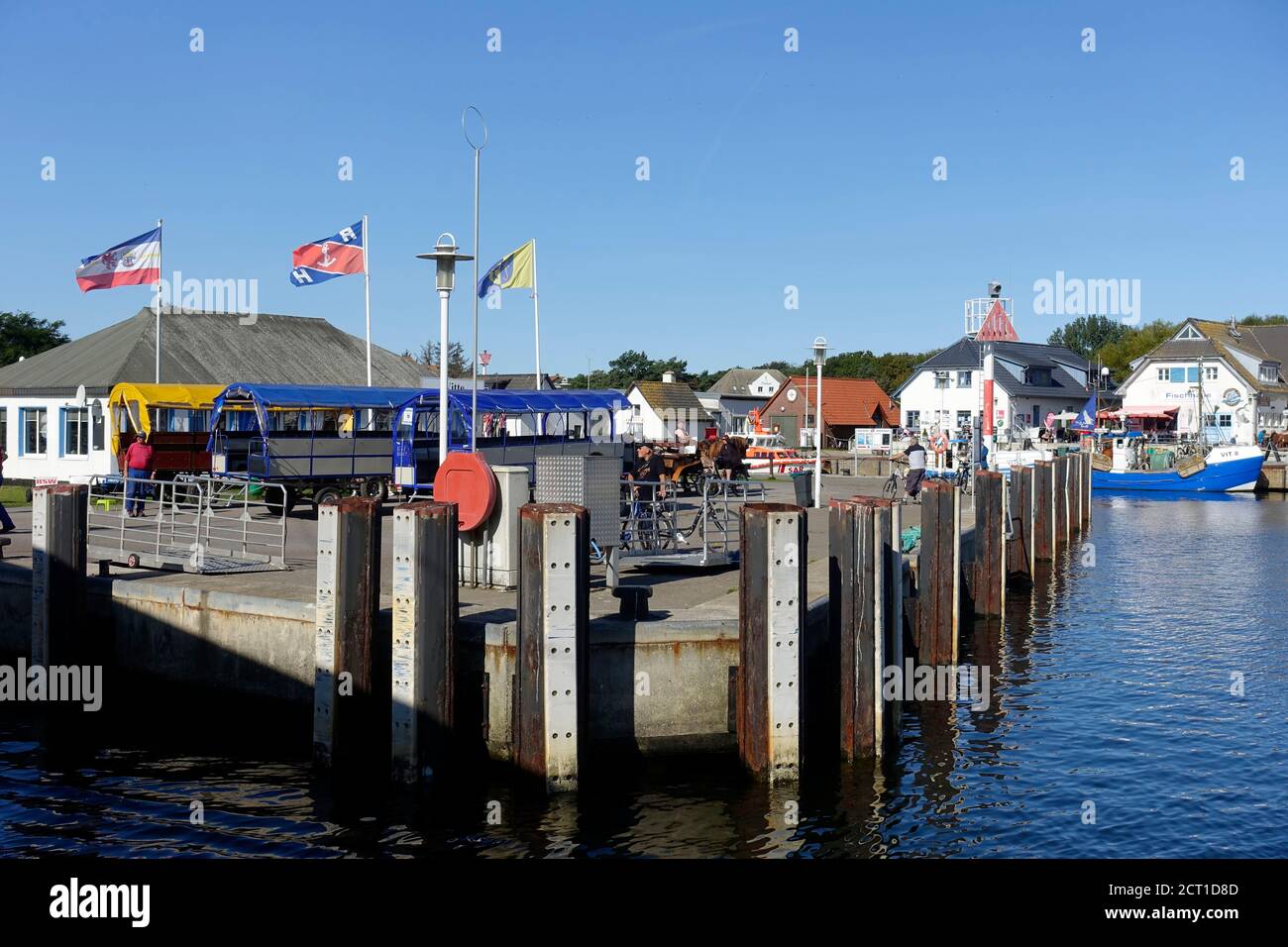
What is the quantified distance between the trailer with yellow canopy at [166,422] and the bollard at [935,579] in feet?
59.8

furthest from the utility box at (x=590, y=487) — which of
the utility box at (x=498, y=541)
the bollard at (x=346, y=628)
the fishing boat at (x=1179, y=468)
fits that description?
the fishing boat at (x=1179, y=468)

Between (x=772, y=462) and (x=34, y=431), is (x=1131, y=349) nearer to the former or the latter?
(x=772, y=462)

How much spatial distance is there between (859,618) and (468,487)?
478 centimetres

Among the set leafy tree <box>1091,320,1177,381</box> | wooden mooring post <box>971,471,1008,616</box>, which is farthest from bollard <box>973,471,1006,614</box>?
leafy tree <box>1091,320,1177,381</box>

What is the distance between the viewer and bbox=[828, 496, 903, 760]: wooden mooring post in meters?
12.9

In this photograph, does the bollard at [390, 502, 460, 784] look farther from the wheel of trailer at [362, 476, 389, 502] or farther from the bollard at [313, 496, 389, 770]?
the wheel of trailer at [362, 476, 389, 502]

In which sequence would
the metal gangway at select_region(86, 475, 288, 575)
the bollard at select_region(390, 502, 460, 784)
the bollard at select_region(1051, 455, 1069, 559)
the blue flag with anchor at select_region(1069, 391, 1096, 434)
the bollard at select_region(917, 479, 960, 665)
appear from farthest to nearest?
1. the blue flag with anchor at select_region(1069, 391, 1096, 434)
2. the bollard at select_region(1051, 455, 1069, 559)
3. the bollard at select_region(917, 479, 960, 665)
4. the metal gangway at select_region(86, 475, 288, 575)
5. the bollard at select_region(390, 502, 460, 784)

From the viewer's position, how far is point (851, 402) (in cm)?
8800

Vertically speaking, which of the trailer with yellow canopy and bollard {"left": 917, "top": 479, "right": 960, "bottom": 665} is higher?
the trailer with yellow canopy

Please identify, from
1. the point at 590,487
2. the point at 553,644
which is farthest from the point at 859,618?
the point at 590,487

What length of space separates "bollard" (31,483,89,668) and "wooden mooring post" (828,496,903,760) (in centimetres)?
884

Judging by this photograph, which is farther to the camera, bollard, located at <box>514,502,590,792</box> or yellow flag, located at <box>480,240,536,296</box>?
yellow flag, located at <box>480,240,536,296</box>

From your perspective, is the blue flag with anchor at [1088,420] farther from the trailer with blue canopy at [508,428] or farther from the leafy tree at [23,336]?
the leafy tree at [23,336]

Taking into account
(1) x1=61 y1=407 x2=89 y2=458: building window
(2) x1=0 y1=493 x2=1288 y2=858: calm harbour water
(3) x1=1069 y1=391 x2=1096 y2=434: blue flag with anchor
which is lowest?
(2) x1=0 y1=493 x2=1288 y2=858: calm harbour water
